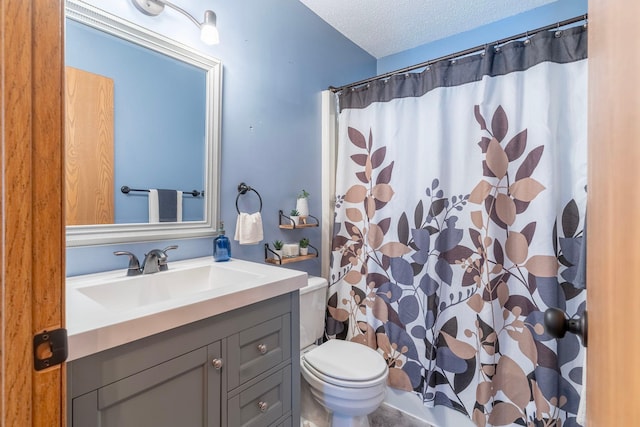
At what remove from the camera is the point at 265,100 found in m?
1.67

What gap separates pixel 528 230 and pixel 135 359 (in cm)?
162

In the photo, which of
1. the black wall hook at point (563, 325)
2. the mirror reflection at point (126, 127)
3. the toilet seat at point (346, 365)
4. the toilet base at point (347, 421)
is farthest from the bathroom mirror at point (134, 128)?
the black wall hook at point (563, 325)

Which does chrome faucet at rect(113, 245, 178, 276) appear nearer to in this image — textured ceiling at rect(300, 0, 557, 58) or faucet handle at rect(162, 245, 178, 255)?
faucet handle at rect(162, 245, 178, 255)

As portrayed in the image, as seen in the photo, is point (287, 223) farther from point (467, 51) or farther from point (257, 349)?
point (467, 51)

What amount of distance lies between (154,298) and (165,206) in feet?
1.29

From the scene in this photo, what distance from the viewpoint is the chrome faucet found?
1.13 m

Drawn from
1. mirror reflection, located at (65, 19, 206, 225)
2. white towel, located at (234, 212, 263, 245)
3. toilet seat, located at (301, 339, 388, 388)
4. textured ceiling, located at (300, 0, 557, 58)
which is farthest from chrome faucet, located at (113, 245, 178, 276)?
textured ceiling, located at (300, 0, 557, 58)

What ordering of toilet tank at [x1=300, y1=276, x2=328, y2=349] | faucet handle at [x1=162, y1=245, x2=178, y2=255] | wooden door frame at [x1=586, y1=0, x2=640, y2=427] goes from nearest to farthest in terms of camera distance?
wooden door frame at [x1=586, y1=0, x2=640, y2=427], faucet handle at [x1=162, y1=245, x2=178, y2=255], toilet tank at [x1=300, y1=276, x2=328, y2=349]

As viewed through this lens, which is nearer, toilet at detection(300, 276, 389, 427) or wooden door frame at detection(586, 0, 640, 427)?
wooden door frame at detection(586, 0, 640, 427)

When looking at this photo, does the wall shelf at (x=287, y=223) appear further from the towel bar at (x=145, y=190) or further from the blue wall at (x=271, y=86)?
the towel bar at (x=145, y=190)

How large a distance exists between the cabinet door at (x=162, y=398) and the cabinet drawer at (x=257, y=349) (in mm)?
55

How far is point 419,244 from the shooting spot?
5.70 ft

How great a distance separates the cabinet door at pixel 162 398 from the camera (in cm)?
68

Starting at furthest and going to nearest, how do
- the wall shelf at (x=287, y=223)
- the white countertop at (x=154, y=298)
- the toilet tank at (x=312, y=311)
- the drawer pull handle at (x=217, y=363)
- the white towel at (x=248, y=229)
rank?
the wall shelf at (x=287, y=223) → the toilet tank at (x=312, y=311) → the white towel at (x=248, y=229) → the drawer pull handle at (x=217, y=363) → the white countertop at (x=154, y=298)
